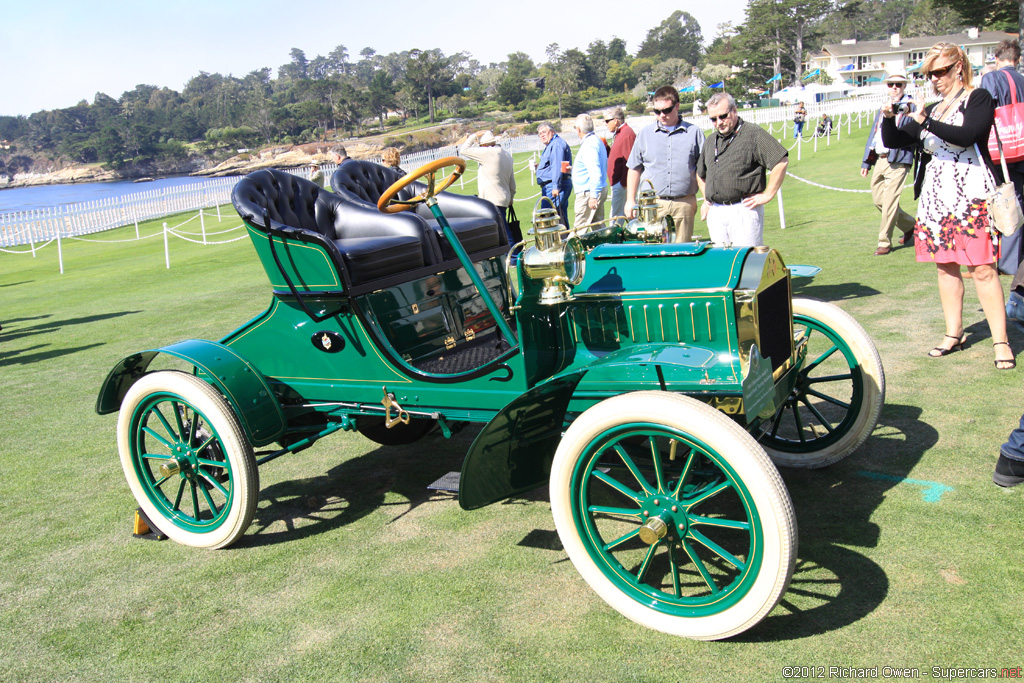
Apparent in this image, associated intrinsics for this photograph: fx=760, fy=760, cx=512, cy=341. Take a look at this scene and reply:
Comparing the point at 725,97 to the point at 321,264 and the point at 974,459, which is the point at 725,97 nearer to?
the point at 974,459

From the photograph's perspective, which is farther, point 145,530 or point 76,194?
point 76,194

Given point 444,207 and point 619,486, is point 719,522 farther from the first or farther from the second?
point 444,207

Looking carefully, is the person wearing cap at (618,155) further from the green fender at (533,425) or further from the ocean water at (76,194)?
the ocean water at (76,194)

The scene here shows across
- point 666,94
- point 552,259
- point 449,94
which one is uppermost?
point 449,94

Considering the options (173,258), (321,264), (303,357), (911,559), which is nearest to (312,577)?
(303,357)

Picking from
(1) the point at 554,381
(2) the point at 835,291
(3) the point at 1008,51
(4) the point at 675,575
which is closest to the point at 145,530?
(1) the point at 554,381

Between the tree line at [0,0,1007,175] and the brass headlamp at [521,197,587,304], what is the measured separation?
6436cm

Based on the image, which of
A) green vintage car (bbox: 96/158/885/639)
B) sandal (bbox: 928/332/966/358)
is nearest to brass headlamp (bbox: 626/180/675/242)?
green vintage car (bbox: 96/158/885/639)

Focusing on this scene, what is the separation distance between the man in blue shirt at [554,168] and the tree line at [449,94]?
2293 inches

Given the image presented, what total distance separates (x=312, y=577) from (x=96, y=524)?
144 centimetres

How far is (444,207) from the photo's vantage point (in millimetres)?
4594

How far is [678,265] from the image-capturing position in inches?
113

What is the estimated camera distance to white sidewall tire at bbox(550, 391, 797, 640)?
2211 millimetres

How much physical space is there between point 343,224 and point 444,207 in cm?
62
